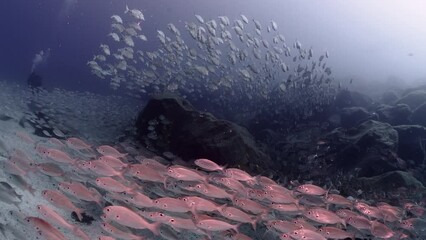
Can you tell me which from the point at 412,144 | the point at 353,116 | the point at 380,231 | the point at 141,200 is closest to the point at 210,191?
the point at 141,200

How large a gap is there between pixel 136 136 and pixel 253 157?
16.1ft

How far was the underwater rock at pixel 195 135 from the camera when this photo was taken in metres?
12.1

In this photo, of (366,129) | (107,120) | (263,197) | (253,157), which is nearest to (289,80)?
(366,129)

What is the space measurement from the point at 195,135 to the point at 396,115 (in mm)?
13361

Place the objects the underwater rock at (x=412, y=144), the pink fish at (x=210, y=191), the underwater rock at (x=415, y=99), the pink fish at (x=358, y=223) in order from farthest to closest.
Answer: the underwater rock at (x=415, y=99) < the underwater rock at (x=412, y=144) < the pink fish at (x=358, y=223) < the pink fish at (x=210, y=191)

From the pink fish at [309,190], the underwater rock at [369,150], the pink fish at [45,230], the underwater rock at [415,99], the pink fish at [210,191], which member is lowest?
the pink fish at [45,230]

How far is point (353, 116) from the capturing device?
21.6 m

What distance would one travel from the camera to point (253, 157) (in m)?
12.4

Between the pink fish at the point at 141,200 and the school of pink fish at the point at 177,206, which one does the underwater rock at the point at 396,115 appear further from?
the pink fish at the point at 141,200

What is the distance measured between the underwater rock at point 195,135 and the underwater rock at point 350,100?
523 inches

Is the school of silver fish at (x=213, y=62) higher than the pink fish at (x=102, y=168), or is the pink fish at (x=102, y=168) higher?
the school of silver fish at (x=213, y=62)

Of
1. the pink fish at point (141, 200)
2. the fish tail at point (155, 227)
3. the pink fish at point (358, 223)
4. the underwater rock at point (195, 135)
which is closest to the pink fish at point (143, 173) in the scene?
the pink fish at point (141, 200)

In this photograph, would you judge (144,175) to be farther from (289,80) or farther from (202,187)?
(289,80)

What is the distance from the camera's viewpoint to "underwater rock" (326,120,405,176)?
1391cm
